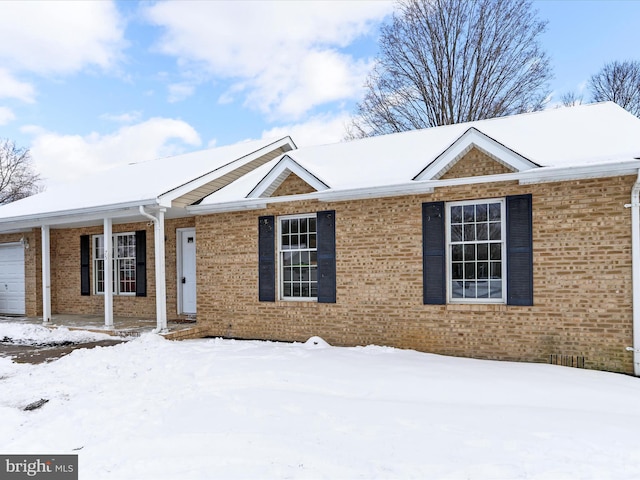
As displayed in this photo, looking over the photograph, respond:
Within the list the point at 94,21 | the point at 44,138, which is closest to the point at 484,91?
the point at 94,21

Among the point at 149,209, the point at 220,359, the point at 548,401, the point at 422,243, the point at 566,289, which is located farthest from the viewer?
the point at 149,209

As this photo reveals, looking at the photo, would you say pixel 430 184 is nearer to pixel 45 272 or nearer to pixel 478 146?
pixel 478 146

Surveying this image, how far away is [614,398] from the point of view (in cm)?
501

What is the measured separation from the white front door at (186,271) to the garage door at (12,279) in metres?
6.52

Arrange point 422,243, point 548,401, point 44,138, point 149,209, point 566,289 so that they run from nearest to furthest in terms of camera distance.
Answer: point 548,401
point 566,289
point 422,243
point 149,209
point 44,138

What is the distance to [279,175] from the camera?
8.85m

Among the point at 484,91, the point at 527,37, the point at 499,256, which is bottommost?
the point at 499,256

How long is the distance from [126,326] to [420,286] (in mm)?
7135

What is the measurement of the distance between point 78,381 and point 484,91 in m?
20.1

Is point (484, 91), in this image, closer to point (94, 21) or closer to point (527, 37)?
point (527, 37)

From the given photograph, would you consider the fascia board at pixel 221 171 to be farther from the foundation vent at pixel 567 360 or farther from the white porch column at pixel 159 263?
the foundation vent at pixel 567 360

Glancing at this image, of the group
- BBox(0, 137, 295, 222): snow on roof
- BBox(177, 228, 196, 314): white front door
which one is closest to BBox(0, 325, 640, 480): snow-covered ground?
BBox(177, 228, 196, 314): white front door

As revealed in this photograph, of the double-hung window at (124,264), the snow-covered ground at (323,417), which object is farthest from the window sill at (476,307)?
the double-hung window at (124,264)

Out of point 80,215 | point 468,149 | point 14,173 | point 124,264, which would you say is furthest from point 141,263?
point 14,173
